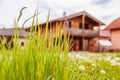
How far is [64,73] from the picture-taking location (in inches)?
121

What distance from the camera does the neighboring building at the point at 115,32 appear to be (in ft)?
182

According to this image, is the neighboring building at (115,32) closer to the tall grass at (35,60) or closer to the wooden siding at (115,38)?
the wooden siding at (115,38)

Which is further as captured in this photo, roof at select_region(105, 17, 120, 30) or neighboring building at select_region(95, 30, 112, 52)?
roof at select_region(105, 17, 120, 30)

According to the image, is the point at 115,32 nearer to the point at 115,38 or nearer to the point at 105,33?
the point at 115,38

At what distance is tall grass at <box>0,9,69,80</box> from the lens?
311 centimetres

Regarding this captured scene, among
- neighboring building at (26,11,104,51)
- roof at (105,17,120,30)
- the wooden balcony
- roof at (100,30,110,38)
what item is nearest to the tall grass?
neighboring building at (26,11,104,51)

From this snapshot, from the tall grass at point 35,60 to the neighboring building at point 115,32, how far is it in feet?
172

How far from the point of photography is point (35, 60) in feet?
10.3

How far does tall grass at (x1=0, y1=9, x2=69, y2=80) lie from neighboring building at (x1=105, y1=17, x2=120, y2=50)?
2061 inches

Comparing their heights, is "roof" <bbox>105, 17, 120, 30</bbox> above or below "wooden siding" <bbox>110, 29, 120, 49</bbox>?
above

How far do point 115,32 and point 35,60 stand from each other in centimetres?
5462

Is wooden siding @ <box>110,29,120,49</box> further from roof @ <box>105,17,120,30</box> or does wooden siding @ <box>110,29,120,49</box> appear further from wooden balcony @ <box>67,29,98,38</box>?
wooden balcony @ <box>67,29,98,38</box>

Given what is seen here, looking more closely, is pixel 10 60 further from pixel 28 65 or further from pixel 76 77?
pixel 76 77

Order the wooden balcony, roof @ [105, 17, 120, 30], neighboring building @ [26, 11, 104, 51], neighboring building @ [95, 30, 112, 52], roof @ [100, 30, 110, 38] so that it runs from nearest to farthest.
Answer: neighboring building @ [26, 11, 104, 51] → the wooden balcony → neighboring building @ [95, 30, 112, 52] → roof @ [105, 17, 120, 30] → roof @ [100, 30, 110, 38]
